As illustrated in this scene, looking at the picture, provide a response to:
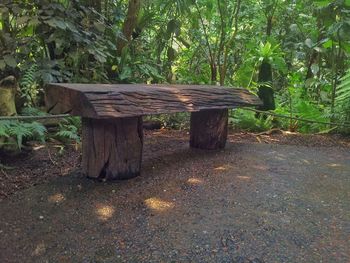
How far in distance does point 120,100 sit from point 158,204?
2.54 ft

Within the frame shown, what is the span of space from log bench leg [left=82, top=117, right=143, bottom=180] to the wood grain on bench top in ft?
0.83

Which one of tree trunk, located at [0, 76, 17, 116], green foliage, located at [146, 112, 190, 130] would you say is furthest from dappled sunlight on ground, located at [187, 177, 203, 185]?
green foliage, located at [146, 112, 190, 130]

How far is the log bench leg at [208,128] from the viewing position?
411 centimetres

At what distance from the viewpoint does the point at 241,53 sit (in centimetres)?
755

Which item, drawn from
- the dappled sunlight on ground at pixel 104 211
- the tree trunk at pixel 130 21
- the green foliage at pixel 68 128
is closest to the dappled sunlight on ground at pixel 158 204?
the dappled sunlight on ground at pixel 104 211

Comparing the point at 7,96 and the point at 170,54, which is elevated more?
the point at 170,54

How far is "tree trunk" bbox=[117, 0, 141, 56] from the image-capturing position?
5570 mm

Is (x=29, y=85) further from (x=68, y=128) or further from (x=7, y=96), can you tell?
(x=68, y=128)

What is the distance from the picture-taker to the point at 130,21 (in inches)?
223

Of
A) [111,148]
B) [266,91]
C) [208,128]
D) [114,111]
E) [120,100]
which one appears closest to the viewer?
[114,111]

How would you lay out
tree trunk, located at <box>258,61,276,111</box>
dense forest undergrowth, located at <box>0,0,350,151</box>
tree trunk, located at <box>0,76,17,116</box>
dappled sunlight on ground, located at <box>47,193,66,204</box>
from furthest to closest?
tree trunk, located at <box>258,61,276,111</box>
dense forest undergrowth, located at <box>0,0,350,151</box>
tree trunk, located at <box>0,76,17,116</box>
dappled sunlight on ground, located at <box>47,193,66,204</box>

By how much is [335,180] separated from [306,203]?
0.71 meters

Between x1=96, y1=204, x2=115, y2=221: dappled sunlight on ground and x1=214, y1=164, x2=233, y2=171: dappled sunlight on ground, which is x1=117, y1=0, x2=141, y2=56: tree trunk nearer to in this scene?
x1=214, y1=164, x2=233, y2=171: dappled sunlight on ground

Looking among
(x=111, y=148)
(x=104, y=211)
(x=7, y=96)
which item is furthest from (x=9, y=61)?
(x=104, y=211)
